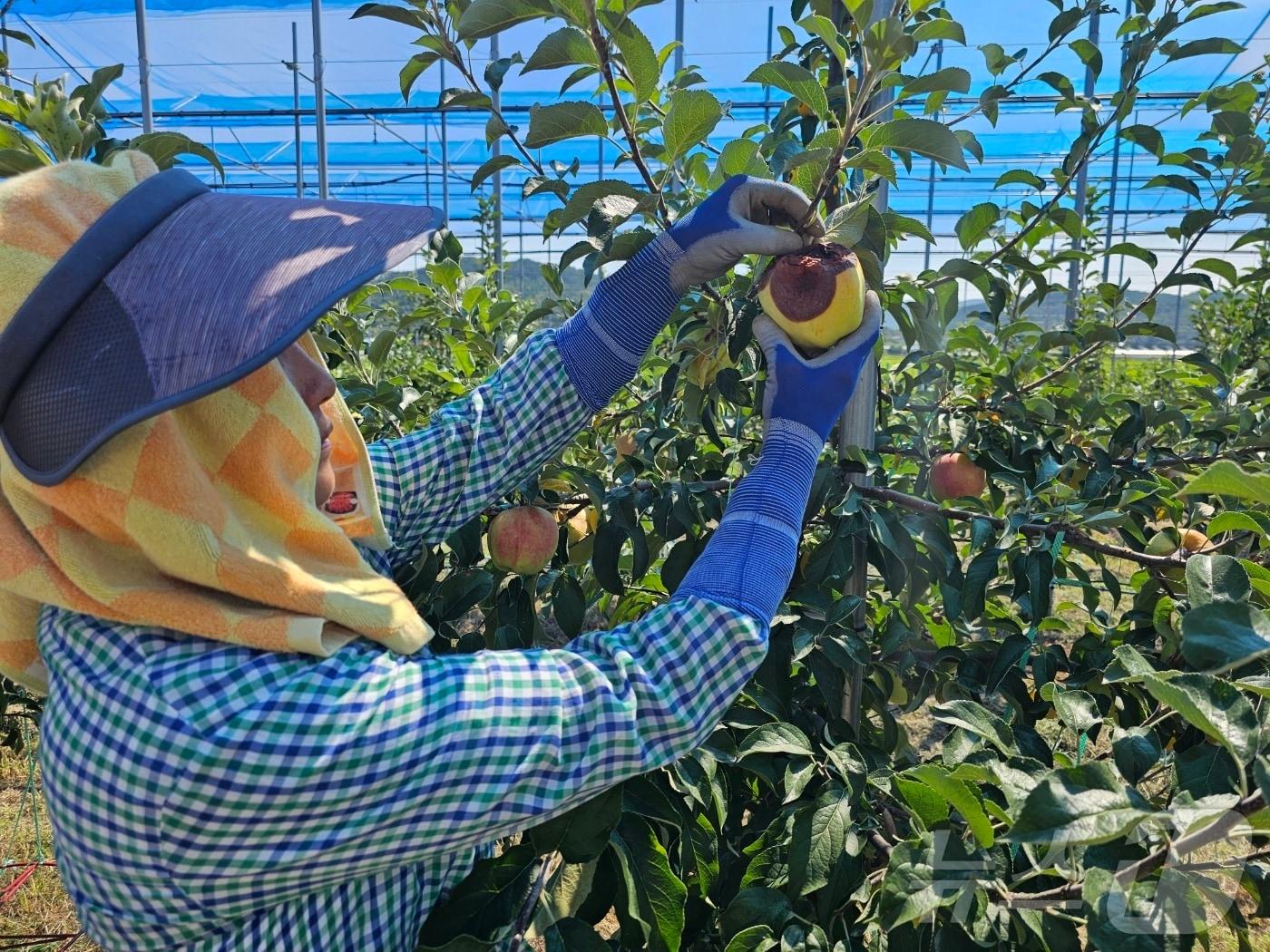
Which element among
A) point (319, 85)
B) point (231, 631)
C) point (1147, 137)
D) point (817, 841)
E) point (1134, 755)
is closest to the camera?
Answer: point (231, 631)

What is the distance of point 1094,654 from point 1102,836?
717 millimetres

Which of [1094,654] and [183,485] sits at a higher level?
[183,485]

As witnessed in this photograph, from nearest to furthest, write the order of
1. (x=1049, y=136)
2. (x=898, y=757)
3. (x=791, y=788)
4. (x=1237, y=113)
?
1. (x=791, y=788)
2. (x=898, y=757)
3. (x=1237, y=113)
4. (x=1049, y=136)

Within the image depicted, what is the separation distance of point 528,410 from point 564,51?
1.44 ft

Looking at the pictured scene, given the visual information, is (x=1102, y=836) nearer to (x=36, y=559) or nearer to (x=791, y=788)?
(x=791, y=788)

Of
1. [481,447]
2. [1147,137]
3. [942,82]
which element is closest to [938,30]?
[942,82]

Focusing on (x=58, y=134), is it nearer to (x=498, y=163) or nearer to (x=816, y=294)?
(x=498, y=163)

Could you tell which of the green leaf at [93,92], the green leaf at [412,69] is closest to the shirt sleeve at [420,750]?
the green leaf at [412,69]

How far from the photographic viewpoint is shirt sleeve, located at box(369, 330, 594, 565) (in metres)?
1.24

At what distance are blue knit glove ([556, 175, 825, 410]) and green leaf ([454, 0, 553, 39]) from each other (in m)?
0.29

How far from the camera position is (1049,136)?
39.5 ft

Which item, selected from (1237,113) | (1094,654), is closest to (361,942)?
(1094,654)

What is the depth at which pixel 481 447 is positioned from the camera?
1.26 m

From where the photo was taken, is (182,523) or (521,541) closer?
(182,523)
